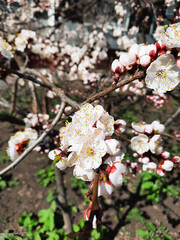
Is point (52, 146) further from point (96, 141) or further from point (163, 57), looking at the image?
point (163, 57)

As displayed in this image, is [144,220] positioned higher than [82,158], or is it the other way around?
[82,158]

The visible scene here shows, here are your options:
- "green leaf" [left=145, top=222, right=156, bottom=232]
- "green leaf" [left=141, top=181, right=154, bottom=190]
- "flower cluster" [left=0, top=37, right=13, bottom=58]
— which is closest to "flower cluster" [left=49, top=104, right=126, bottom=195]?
"flower cluster" [left=0, top=37, right=13, bottom=58]

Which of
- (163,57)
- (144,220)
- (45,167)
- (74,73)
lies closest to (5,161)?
(45,167)

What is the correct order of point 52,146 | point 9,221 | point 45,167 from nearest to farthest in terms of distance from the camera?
point 52,146 < point 9,221 < point 45,167

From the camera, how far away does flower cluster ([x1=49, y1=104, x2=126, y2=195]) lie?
2.51 ft

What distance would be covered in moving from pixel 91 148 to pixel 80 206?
262 centimetres

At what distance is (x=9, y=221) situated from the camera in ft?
8.89

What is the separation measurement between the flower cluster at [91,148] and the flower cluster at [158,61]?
29 cm

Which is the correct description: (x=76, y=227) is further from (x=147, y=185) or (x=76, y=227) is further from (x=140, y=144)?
(x=140, y=144)

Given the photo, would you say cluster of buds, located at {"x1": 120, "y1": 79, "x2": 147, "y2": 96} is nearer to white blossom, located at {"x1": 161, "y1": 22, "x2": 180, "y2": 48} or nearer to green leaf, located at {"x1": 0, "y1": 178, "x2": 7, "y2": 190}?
white blossom, located at {"x1": 161, "y1": 22, "x2": 180, "y2": 48}

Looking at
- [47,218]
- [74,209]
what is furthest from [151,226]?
[47,218]

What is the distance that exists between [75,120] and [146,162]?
0.59 meters

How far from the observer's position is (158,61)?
835 millimetres

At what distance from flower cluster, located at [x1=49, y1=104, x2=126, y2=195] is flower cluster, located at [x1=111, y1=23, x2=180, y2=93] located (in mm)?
287
